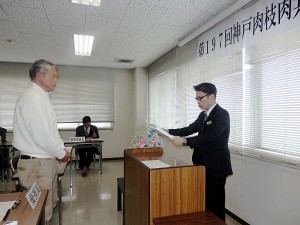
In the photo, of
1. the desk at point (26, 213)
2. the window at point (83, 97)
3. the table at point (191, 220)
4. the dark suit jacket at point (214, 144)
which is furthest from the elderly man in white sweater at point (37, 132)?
the window at point (83, 97)

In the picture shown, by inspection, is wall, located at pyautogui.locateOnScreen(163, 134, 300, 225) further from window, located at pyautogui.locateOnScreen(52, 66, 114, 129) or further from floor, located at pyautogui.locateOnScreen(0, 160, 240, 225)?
window, located at pyautogui.locateOnScreen(52, 66, 114, 129)

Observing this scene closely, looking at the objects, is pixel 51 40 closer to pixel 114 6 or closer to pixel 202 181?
pixel 114 6

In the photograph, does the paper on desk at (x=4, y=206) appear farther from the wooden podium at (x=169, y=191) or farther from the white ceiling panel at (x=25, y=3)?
the white ceiling panel at (x=25, y=3)

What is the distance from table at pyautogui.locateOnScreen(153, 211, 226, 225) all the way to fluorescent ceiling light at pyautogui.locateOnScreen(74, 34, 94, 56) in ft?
10.4

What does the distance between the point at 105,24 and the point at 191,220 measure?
2.71 meters

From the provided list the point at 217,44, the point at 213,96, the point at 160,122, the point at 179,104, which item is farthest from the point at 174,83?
the point at 213,96

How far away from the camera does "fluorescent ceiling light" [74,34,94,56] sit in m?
3.74

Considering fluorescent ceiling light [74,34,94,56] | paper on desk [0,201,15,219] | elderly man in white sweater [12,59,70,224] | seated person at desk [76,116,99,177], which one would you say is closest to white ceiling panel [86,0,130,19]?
fluorescent ceiling light [74,34,94,56]

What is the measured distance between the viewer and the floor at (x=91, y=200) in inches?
110

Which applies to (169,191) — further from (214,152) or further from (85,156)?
(85,156)

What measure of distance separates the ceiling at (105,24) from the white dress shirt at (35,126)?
4.52ft

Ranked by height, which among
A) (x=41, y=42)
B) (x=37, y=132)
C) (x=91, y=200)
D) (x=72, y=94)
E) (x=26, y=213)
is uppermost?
(x=41, y=42)

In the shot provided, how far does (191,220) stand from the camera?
53.2 inches

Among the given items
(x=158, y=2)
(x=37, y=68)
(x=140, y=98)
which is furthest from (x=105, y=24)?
(x=140, y=98)
